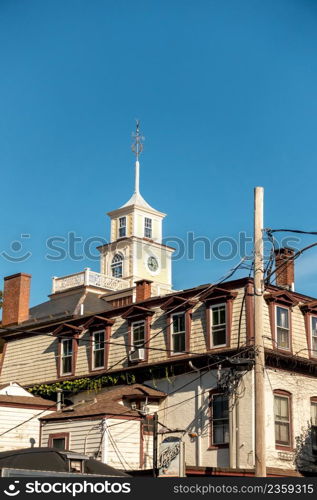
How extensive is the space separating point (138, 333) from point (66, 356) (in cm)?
490

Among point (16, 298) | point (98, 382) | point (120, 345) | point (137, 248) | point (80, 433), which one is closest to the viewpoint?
point (80, 433)

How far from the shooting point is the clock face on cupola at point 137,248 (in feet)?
252

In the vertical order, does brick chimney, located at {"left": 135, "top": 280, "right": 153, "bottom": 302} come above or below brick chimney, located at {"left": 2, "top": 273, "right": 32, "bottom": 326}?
below

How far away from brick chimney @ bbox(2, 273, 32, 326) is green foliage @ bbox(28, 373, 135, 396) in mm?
7742

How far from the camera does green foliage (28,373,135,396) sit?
3878 centimetres

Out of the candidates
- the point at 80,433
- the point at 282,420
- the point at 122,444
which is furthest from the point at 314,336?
the point at 80,433

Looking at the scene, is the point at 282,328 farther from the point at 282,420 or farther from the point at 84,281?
the point at 84,281

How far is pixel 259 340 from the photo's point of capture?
22.5 m

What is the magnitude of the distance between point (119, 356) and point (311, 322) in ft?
30.2

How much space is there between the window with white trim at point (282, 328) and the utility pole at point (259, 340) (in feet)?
43.3

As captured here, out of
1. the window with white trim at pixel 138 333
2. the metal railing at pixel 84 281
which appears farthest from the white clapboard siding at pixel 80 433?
the metal railing at pixel 84 281

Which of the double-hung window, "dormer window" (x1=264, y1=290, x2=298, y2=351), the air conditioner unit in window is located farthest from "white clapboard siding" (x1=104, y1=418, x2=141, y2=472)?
"dormer window" (x1=264, y1=290, x2=298, y2=351)

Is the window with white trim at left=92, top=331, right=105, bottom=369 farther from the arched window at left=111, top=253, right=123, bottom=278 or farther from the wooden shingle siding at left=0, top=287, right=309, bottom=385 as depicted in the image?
the arched window at left=111, top=253, right=123, bottom=278

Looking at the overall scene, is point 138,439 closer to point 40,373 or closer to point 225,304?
point 225,304
